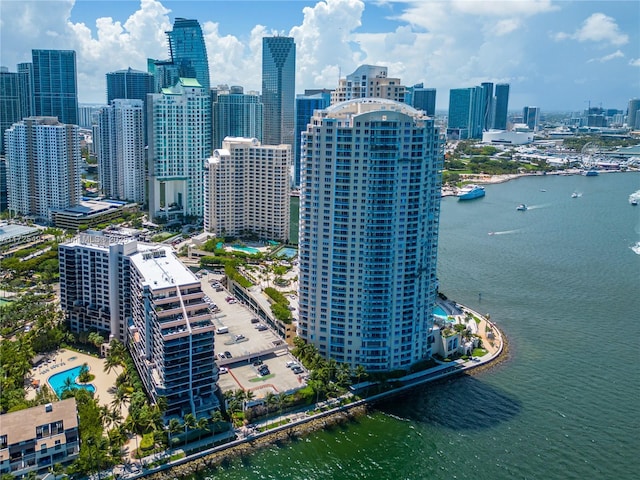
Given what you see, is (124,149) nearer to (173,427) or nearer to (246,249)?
(246,249)

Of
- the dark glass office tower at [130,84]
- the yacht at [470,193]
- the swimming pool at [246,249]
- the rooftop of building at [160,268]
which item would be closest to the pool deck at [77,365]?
the rooftop of building at [160,268]

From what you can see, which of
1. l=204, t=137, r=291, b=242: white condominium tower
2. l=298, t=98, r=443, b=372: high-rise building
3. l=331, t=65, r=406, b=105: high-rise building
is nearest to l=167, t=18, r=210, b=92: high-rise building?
l=204, t=137, r=291, b=242: white condominium tower

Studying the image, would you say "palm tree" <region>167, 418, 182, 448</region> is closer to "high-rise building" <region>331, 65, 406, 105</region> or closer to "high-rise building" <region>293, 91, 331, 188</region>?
"high-rise building" <region>331, 65, 406, 105</region>

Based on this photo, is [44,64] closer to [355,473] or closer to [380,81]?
[380,81]

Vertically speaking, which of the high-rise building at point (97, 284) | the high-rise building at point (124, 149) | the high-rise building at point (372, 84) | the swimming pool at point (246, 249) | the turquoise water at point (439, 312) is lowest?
the turquoise water at point (439, 312)

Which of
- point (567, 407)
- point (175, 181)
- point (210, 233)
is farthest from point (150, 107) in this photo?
point (567, 407)

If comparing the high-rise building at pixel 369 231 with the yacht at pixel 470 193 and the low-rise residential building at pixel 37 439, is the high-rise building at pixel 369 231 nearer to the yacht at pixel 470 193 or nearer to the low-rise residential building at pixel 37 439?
the low-rise residential building at pixel 37 439

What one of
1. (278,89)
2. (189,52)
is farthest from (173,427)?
(278,89)
